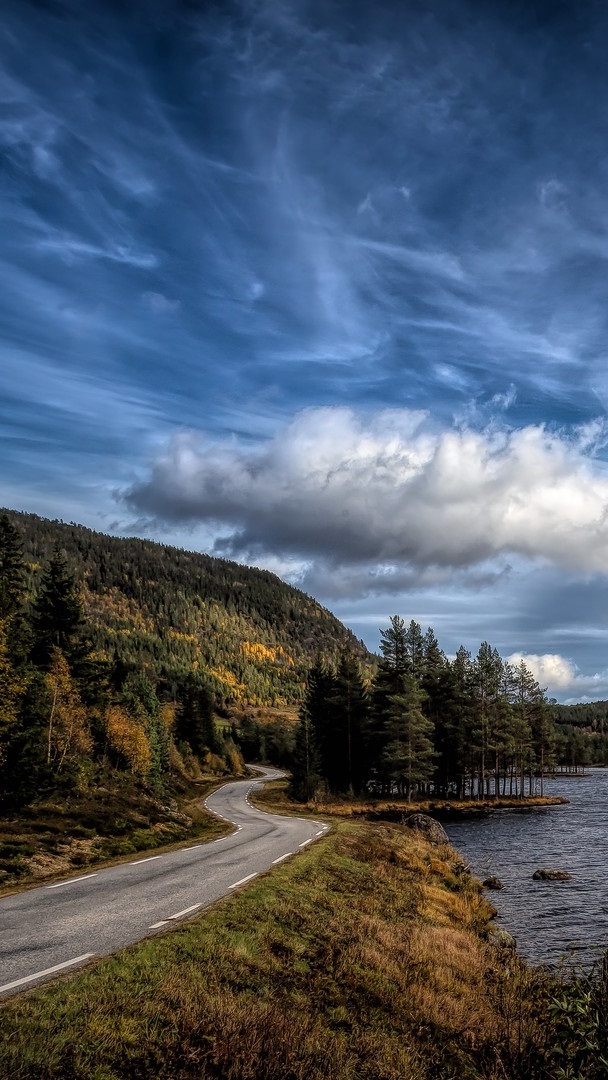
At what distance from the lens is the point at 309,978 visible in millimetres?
12820

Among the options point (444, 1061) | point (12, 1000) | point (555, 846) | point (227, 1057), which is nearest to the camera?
point (227, 1057)

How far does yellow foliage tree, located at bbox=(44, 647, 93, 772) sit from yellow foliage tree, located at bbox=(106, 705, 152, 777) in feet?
40.1

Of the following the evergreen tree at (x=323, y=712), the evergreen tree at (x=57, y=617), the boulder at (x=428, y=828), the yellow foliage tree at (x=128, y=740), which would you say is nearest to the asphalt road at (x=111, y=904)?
the boulder at (x=428, y=828)

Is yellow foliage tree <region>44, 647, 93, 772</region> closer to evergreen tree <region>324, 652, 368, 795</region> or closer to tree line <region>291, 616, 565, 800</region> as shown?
tree line <region>291, 616, 565, 800</region>

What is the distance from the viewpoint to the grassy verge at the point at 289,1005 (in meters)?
8.41

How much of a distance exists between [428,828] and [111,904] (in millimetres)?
33811

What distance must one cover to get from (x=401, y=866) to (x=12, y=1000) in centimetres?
2355

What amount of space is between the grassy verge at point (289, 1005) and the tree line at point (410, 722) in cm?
4807

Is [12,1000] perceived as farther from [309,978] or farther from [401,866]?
[401,866]

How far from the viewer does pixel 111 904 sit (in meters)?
16.5

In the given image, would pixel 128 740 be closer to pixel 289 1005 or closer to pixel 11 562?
pixel 11 562

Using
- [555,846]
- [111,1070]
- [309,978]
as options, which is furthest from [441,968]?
[555,846]

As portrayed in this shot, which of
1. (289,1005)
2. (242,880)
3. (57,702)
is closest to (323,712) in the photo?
(57,702)

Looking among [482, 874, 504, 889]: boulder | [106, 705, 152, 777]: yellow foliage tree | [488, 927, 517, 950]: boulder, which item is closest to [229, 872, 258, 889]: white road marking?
[488, 927, 517, 950]: boulder
